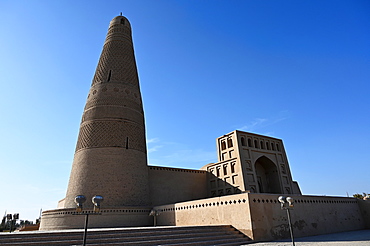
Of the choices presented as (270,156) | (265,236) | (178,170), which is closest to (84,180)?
(178,170)

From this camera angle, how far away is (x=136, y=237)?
6.38 metres

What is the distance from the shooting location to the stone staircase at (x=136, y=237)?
5812 mm

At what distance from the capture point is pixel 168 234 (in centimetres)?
684

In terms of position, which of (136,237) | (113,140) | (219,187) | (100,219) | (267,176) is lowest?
(136,237)

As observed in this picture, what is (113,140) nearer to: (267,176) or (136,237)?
(136,237)


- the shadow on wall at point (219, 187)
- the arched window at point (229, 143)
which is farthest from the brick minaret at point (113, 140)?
the arched window at point (229, 143)

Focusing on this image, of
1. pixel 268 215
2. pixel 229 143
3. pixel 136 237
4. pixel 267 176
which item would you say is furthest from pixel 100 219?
pixel 267 176

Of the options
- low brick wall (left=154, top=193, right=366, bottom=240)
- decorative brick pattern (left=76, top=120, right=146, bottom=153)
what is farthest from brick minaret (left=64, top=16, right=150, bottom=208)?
low brick wall (left=154, top=193, right=366, bottom=240)

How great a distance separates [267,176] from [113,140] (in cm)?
960

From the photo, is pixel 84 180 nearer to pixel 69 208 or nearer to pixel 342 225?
pixel 69 208

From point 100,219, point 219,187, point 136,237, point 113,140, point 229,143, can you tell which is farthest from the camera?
point 219,187

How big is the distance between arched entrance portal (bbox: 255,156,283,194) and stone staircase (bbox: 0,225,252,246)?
8.08 m

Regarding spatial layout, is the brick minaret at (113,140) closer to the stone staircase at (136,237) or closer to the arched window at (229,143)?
the stone staircase at (136,237)

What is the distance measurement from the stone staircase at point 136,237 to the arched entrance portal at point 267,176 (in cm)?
808
